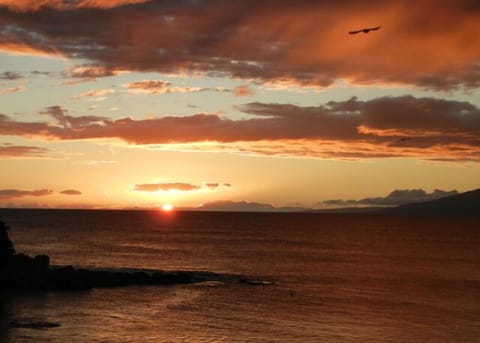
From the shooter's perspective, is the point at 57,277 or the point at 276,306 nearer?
the point at 276,306

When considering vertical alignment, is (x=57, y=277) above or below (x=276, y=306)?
above

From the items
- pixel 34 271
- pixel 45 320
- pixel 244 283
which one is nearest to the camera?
pixel 45 320

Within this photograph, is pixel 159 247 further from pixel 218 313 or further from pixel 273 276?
pixel 218 313

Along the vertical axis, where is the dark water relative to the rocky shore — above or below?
below

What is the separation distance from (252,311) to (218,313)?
381cm

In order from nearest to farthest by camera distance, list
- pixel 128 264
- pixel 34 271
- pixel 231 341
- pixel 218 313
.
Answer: pixel 231 341
pixel 218 313
pixel 34 271
pixel 128 264

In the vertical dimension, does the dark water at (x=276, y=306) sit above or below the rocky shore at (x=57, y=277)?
below

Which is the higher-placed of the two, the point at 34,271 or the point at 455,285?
the point at 34,271

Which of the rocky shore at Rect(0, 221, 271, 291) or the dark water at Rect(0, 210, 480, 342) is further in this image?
the rocky shore at Rect(0, 221, 271, 291)

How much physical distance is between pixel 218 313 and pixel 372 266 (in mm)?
60962

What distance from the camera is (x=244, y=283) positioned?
90312 millimetres

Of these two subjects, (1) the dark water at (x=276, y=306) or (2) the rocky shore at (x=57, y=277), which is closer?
(1) the dark water at (x=276, y=306)

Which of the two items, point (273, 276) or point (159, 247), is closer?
point (273, 276)

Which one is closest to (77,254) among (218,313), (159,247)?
(159,247)
